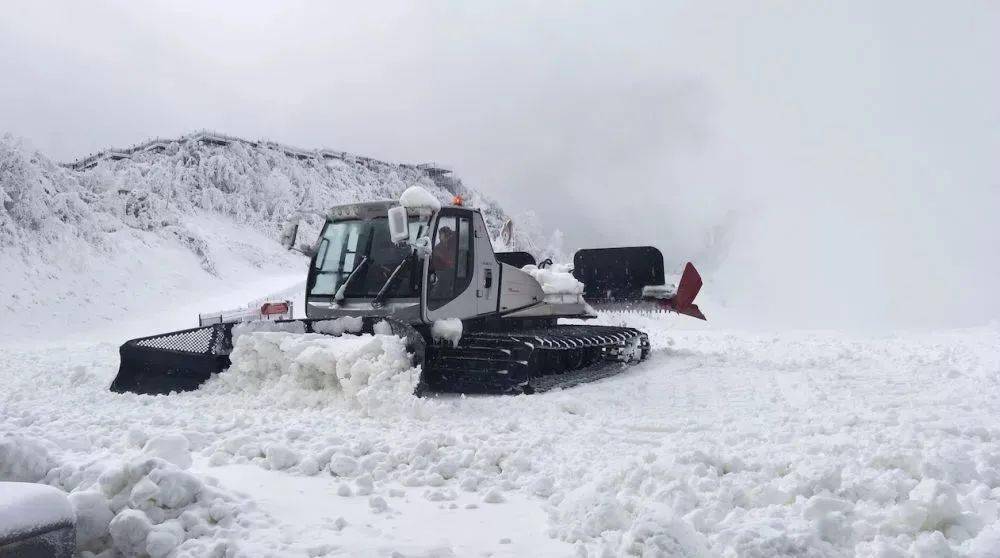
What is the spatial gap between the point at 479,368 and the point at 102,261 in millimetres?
20575

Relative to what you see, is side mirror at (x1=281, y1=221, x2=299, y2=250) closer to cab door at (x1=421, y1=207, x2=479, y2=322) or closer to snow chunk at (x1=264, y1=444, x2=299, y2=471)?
cab door at (x1=421, y1=207, x2=479, y2=322)

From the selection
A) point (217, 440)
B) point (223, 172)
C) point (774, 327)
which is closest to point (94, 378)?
point (217, 440)

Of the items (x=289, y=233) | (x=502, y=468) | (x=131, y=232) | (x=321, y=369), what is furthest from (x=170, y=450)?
(x=131, y=232)

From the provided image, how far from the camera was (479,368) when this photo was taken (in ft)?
24.4

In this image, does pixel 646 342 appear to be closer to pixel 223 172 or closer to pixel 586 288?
pixel 586 288

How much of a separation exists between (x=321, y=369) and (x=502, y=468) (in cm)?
290

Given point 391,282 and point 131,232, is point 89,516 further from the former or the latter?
point 131,232

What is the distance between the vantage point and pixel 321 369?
655cm

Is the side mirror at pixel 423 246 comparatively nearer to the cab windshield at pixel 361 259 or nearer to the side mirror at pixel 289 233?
the cab windshield at pixel 361 259

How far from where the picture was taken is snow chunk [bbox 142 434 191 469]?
356cm

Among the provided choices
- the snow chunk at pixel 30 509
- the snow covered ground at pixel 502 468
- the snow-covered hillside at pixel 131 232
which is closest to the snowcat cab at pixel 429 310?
the snow covered ground at pixel 502 468

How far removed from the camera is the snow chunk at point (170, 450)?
356 cm

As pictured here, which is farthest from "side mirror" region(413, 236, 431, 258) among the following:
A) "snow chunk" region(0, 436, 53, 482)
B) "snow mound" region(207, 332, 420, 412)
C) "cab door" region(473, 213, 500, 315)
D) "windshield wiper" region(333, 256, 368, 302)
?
"snow chunk" region(0, 436, 53, 482)

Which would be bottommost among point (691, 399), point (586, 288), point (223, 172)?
point (691, 399)
